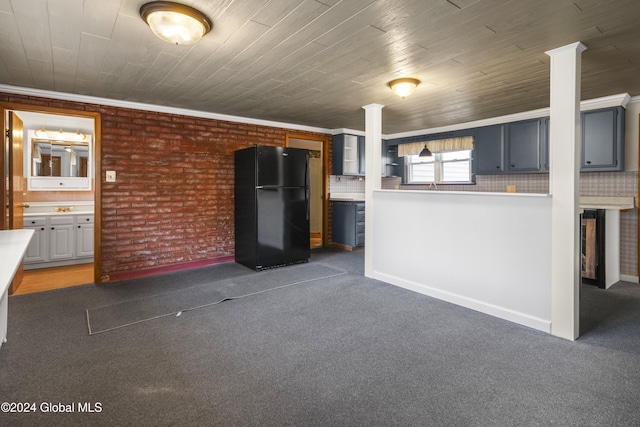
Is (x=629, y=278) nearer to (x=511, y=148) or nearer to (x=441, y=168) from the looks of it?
(x=511, y=148)

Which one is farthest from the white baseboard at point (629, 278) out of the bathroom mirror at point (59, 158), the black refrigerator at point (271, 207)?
the bathroom mirror at point (59, 158)

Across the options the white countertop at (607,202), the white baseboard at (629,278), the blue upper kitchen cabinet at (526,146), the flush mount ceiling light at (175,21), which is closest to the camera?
the flush mount ceiling light at (175,21)

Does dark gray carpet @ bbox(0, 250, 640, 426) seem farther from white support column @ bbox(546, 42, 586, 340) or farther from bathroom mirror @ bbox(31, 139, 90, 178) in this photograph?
bathroom mirror @ bbox(31, 139, 90, 178)

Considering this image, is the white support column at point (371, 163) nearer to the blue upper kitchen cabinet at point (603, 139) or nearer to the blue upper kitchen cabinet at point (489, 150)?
the blue upper kitchen cabinet at point (489, 150)

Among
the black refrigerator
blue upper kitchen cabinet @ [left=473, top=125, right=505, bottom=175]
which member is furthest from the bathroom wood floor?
blue upper kitchen cabinet @ [left=473, top=125, right=505, bottom=175]

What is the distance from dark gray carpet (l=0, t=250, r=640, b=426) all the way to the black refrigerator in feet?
4.87

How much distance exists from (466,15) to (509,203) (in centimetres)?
159

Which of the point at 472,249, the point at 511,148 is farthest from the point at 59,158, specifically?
the point at 511,148

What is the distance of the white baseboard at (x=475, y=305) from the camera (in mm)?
2730

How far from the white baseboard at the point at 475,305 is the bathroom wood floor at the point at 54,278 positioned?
3.79m

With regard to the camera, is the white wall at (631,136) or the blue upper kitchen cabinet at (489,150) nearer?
the white wall at (631,136)

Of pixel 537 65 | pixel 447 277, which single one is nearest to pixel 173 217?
pixel 447 277

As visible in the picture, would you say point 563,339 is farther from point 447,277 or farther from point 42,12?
point 42,12

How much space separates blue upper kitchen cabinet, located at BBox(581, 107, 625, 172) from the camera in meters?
3.89
